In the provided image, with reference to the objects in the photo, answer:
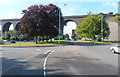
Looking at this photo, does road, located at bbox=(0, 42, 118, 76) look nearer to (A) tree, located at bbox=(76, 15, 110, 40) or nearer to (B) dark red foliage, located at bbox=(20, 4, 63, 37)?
(B) dark red foliage, located at bbox=(20, 4, 63, 37)

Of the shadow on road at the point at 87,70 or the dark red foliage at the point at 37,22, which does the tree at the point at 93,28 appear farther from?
the shadow on road at the point at 87,70

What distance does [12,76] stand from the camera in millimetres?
7562

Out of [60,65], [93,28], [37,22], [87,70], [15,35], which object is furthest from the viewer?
[15,35]

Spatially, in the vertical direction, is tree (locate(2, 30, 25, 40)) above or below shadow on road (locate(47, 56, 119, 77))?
above

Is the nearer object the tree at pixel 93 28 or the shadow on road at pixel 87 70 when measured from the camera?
the shadow on road at pixel 87 70

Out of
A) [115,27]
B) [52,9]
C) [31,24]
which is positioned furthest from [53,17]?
[115,27]

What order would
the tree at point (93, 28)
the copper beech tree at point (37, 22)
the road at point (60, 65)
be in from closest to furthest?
the road at point (60, 65), the copper beech tree at point (37, 22), the tree at point (93, 28)

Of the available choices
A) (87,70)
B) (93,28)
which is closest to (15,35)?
(93,28)

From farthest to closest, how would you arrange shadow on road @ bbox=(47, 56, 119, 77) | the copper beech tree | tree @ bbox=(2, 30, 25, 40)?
tree @ bbox=(2, 30, 25, 40)
the copper beech tree
shadow on road @ bbox=(47, 56, 119, 77)

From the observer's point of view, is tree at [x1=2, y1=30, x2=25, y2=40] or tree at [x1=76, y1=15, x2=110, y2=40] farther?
tree at [x1=2, y1=30, x2=25, y2=40]

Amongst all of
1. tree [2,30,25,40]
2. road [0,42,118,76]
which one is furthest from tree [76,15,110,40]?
road [0,42,118,76]

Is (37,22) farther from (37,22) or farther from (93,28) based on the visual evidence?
(93,28)

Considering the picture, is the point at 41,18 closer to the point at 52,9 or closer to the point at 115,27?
the point at 52,9

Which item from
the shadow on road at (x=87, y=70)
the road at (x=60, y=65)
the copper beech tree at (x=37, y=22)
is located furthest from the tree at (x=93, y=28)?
the shadow on road at (x=87, y=70)
